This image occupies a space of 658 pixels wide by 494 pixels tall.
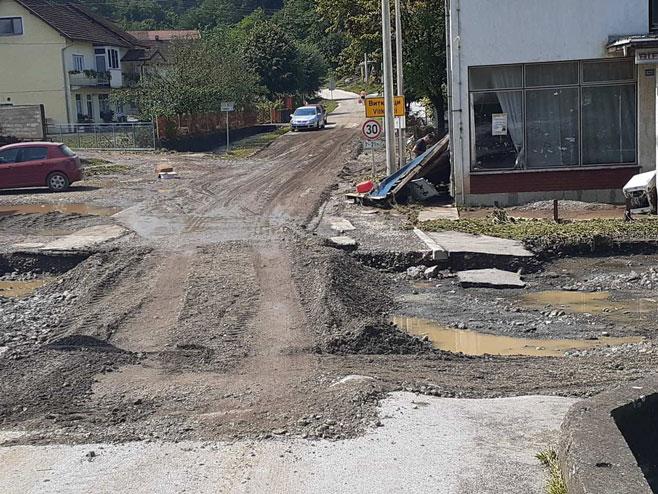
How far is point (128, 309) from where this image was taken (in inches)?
511

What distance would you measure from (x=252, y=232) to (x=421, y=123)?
1167 inches

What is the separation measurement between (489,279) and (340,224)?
20.0ft

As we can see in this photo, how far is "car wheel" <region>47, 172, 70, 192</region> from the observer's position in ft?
97.6

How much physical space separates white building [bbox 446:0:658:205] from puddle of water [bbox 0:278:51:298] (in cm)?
1089

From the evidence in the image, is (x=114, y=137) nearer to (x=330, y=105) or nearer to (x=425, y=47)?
(x=425, y=47)

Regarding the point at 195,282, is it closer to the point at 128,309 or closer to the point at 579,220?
the point at 128,309

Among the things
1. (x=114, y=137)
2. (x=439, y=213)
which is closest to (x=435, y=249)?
(x=439, y=213)

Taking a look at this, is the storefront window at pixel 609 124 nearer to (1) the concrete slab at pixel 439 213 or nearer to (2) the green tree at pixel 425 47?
(1) the concrete slab at pixel 439 213

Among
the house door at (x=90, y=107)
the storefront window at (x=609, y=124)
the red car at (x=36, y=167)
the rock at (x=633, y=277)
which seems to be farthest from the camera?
the house door at (x=90, y=107)

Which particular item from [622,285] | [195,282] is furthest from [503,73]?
[195,282]

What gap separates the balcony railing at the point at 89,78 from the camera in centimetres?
6147

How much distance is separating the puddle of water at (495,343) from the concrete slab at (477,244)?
393 cm

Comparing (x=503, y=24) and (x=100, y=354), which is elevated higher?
Result: (x=503, y=24)

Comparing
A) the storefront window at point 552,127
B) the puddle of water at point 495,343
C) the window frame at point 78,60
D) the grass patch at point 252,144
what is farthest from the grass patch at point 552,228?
the window frame at point 78,60
